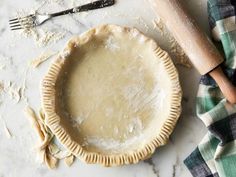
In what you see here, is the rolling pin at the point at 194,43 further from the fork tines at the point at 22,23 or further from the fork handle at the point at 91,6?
the fork tines at the point at 22,23

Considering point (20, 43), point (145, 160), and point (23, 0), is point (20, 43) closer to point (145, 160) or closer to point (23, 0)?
point (23, 0)

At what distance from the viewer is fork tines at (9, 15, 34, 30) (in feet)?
4.17

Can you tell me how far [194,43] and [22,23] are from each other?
15.1 inches

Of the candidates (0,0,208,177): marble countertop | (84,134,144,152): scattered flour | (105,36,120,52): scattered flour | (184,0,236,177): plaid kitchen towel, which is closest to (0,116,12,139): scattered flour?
(0,0,208,177): marble countertop

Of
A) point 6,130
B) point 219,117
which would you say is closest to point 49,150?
point 6,130

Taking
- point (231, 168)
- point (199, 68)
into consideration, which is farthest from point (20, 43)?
point (231, 168)

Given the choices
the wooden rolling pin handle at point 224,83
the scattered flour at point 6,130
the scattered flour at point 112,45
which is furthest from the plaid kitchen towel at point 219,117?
the scattered flour at point 6,130

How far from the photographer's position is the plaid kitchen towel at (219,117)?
1.19 m

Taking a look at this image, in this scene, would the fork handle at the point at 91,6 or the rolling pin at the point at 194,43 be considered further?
the fork handle at the point at 91,6

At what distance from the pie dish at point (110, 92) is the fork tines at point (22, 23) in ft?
0.39

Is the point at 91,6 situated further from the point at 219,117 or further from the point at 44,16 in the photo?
the point at 219,117

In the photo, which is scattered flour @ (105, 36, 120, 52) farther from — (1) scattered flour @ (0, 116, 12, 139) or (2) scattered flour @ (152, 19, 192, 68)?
(1) scattered flour @ (0, 116, 12, 139)

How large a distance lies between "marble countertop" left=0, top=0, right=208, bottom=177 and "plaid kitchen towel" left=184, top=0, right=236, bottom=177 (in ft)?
0.10

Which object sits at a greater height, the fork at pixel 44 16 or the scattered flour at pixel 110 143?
the fork at pixel 44 16
